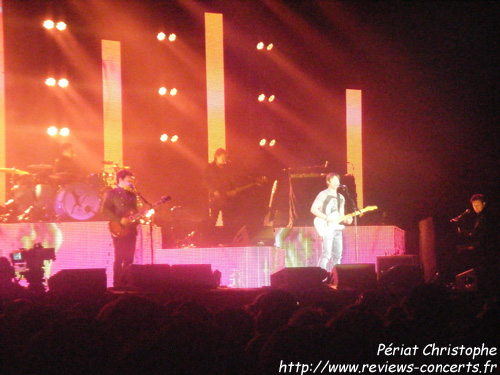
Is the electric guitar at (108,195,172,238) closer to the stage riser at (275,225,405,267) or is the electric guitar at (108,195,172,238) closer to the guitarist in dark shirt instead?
the guitarist in dark shirt

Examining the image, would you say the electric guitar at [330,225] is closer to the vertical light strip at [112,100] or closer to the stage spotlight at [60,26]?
the vertical light strip at [112,100]

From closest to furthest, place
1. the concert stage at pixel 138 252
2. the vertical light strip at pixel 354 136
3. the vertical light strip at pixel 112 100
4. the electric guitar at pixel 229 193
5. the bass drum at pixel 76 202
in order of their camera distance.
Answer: the concert stage at pixel 138 252 → the bass drum at pixel 76 202 → the electric guitar at pixel 229 193 → the vertical light strip at pixel 112 100 → the vertical light strip at pixel 354 136

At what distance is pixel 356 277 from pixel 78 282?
3.22 metres

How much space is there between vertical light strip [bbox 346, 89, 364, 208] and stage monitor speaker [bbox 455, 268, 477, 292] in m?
5.59

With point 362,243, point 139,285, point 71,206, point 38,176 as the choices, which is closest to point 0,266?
point 139,285

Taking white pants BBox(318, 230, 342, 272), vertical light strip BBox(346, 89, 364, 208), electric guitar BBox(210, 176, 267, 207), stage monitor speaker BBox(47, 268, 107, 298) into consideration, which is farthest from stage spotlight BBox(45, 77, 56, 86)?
stage monitor speaker BBox(47, 268, 107, 298)

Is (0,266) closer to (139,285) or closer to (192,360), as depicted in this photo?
(139,285)

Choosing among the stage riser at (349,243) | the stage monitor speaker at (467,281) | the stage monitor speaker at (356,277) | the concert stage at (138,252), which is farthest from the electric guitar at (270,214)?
the stage monitor speaker at (467,281)

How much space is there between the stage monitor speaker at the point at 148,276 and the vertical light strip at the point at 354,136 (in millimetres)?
7158

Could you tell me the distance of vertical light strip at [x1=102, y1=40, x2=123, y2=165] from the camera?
12.8 metres

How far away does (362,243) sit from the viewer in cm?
1161

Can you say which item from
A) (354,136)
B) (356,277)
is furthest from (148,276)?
(354,136)

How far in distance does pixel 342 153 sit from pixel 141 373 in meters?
11.7

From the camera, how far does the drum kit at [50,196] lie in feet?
34.2
